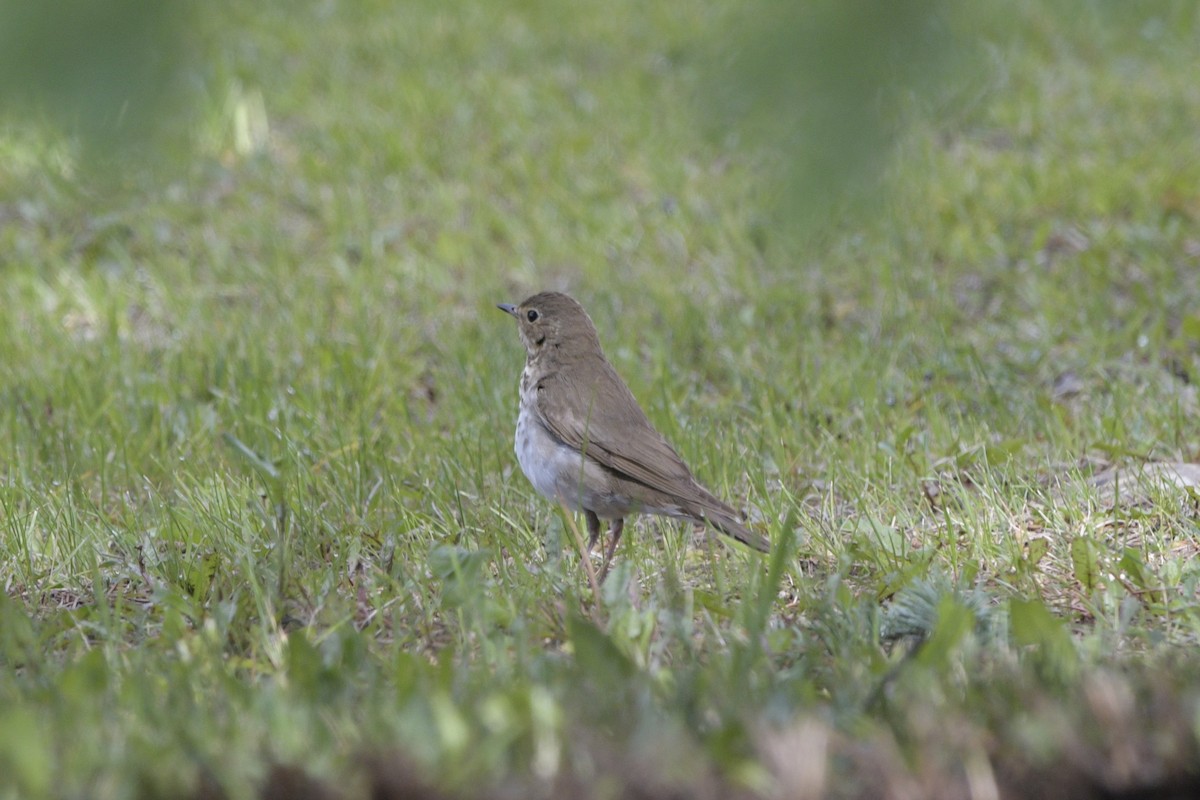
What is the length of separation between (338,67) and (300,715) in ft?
29.1

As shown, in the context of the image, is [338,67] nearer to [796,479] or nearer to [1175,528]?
[796,479]

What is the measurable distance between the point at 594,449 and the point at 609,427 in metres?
0.14

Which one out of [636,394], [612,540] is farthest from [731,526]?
[636,394]

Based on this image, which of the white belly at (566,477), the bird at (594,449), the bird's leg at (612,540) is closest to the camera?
the bird's leg at (612,540)

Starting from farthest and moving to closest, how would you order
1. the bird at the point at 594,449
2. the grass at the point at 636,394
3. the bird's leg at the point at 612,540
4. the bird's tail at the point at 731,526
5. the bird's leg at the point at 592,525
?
the bird's leg at the point at 592,525, the bird at the point at 594,449, the bird's leg at the point at 612,540, the bird's tail at the point at 731,526, the grass at the point at 636,394

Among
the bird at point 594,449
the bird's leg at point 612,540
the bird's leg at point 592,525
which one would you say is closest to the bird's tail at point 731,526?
the bird at point 594,449

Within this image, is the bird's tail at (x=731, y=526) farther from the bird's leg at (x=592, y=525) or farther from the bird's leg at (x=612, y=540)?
the bird's leg at (x=592, y=525)

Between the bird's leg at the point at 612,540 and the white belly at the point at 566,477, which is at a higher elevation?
the white belly at the point at 566,477

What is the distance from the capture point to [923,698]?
274 cm

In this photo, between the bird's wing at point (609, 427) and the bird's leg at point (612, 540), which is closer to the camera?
the bird's leg at point (612, 540)

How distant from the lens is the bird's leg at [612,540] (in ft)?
14.8

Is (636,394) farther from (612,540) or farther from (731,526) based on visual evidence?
(731,526)

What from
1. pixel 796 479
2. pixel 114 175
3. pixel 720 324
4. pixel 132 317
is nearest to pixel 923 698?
pixel 114 175

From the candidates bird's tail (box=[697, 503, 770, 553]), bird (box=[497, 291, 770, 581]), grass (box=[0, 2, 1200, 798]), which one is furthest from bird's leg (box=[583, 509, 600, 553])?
bird's tail (box=[697, 503, 770, 553])
